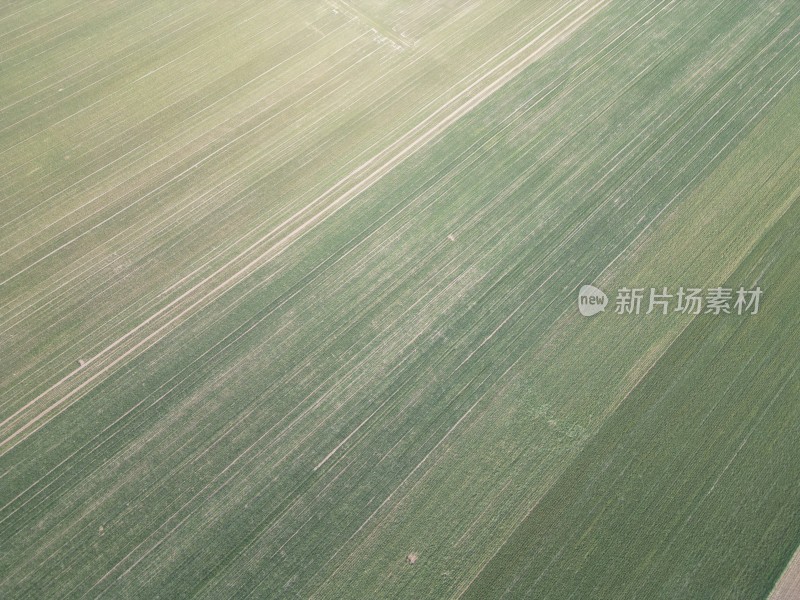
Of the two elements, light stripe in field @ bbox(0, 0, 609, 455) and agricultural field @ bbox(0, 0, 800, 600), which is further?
light stripe in field @ bbox(0, 0, 609, 455)

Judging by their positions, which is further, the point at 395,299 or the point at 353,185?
the point at 353,185

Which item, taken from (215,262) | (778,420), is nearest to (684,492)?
(778,420)

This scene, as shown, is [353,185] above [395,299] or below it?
above

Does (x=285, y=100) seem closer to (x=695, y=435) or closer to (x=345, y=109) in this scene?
(x=345, y=109)

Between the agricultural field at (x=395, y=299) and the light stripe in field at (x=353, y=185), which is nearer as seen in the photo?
the agricultural field at (x=395, y=299)
